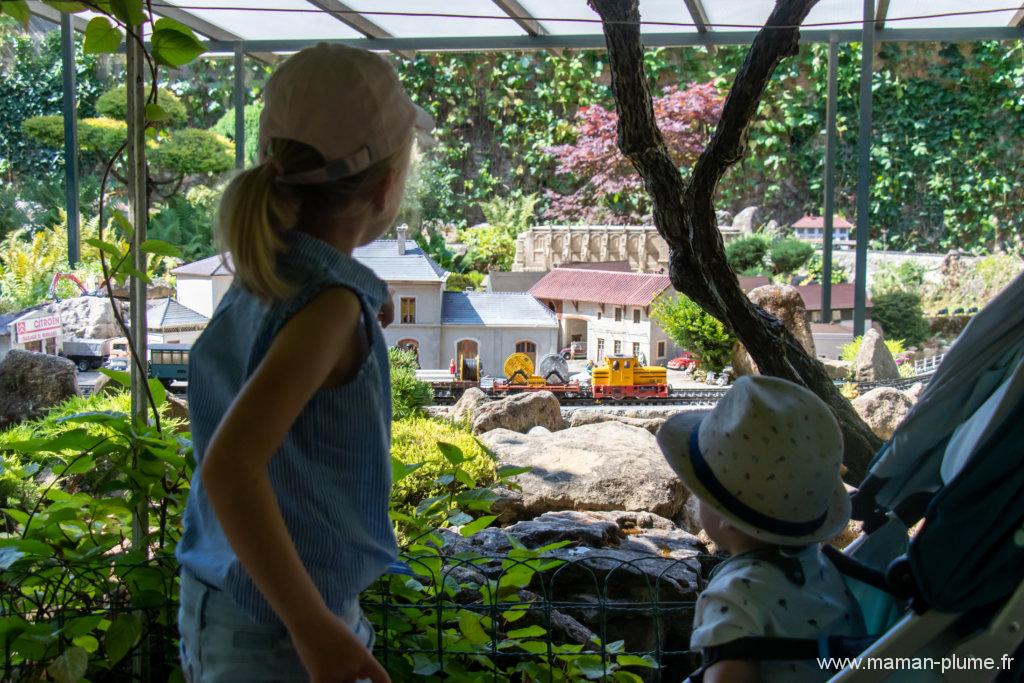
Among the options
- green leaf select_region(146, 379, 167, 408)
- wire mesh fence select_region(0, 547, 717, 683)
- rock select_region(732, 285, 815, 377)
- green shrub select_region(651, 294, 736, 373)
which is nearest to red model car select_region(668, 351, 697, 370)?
green shrub select_region(651, 294, 736, 373)

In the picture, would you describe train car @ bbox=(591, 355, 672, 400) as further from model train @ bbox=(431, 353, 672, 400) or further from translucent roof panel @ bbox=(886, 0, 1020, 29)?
translucent roof panel @ bbox=(886, 0, 1020, 29)

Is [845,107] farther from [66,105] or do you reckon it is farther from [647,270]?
[66,105]

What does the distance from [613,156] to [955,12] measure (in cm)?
685

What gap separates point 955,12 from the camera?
168 inches

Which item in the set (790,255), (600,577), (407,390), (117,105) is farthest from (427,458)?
(117,105)

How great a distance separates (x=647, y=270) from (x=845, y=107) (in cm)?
419

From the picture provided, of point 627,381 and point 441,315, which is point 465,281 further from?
point 627,381

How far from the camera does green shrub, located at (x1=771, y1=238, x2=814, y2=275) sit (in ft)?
30.0

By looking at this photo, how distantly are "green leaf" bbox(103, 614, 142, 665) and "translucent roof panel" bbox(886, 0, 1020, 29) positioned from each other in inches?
156

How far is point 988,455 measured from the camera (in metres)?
0.73

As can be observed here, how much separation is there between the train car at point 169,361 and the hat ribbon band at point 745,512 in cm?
483

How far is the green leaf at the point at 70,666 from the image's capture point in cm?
99

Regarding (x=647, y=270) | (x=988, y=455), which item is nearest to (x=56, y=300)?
(x=647, y=270)

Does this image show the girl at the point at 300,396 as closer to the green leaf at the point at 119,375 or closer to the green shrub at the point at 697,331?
the green leaf at the point at 119,375
